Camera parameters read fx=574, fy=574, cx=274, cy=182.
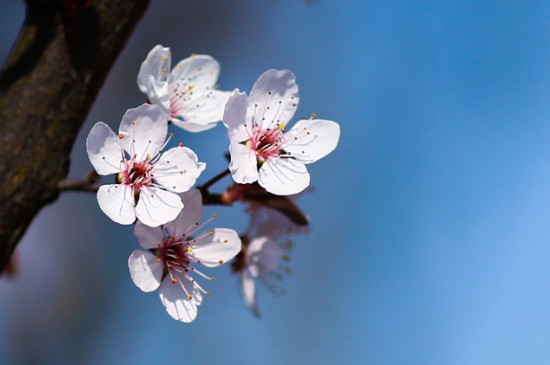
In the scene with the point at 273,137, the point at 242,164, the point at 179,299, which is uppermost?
the point at 273,137

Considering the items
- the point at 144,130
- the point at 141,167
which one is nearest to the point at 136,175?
the point at 141,167

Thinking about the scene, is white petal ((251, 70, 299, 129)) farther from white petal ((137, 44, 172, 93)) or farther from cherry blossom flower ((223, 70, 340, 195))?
white petal ((137, 44, 172, 93))

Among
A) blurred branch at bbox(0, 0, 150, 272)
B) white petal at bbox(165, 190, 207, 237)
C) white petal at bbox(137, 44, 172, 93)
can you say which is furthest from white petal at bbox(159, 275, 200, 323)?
white petal at bbox(137, 44, 172, 93)

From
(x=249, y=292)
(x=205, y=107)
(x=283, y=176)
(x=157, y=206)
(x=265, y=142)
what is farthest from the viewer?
(x=249, y=292)

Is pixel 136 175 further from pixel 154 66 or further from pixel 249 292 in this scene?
pixel 249 292

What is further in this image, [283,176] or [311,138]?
[311,138]

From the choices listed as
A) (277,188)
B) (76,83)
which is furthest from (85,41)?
(277,188)

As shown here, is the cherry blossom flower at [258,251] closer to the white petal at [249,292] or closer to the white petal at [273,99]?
the white petal at [249,292]
